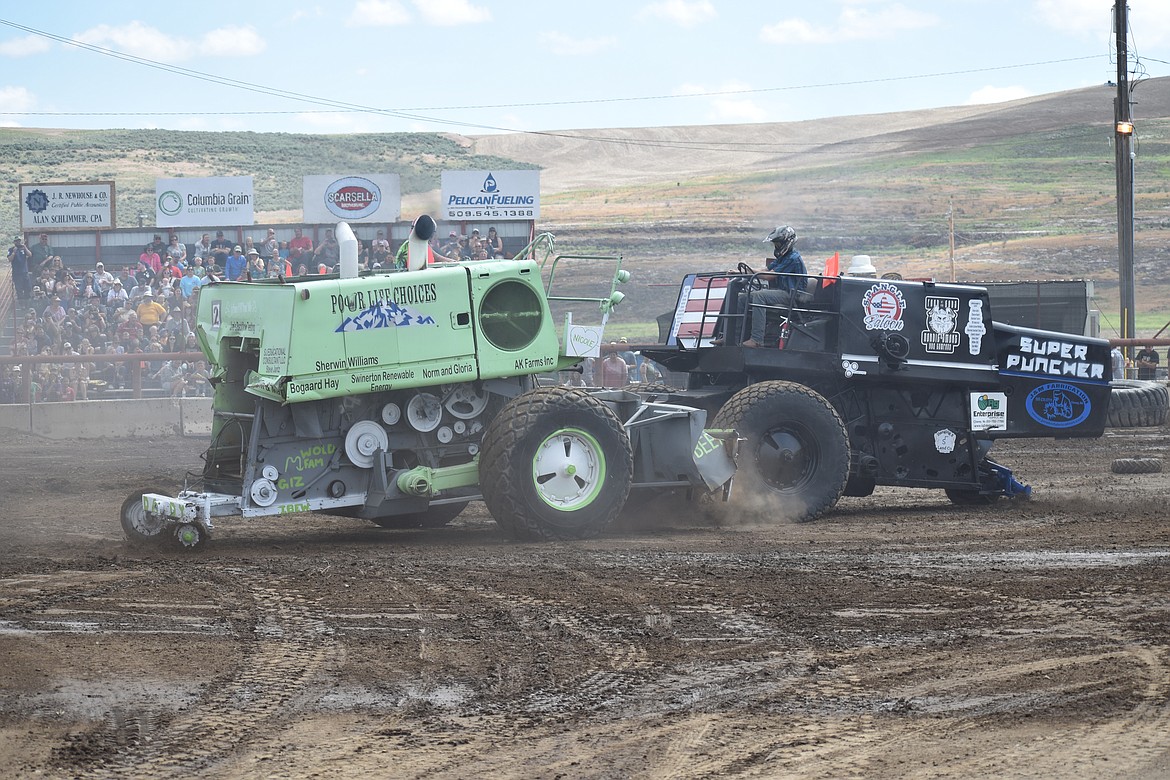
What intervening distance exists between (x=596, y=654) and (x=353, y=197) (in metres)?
29.1

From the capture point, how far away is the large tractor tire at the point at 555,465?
9781 millimetres

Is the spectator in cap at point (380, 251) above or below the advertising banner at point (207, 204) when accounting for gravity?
below

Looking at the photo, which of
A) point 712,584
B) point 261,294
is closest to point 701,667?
point 712,584

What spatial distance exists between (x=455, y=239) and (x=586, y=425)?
2040 centimetres

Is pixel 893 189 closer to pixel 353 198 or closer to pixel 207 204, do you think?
pixel 353 198

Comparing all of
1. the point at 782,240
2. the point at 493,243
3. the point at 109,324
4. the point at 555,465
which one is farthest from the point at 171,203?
the point at 555,465

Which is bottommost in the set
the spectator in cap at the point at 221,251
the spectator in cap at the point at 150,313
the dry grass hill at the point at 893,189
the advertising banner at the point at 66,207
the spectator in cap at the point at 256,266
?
the spectator in cap at the point at 150,313

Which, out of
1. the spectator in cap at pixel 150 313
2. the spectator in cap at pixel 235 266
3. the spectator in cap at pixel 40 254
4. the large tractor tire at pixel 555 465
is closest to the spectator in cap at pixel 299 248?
the spectator in cap at pixel 235 266

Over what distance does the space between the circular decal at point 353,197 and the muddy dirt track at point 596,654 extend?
24326 millimetres

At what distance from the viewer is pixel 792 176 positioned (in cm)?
7844

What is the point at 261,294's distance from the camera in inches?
375

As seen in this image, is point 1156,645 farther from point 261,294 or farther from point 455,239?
point 455,239

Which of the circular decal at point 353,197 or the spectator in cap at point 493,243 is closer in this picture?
the spectator in cap at point 493,243

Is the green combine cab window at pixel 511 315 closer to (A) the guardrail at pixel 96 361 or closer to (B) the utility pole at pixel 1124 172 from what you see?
(A) the guardrail at pixel 96 361
